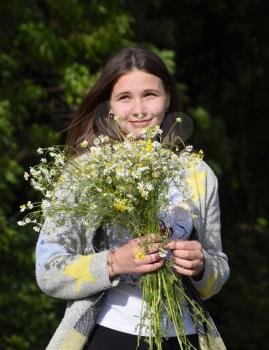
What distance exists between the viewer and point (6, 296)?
5707 mm

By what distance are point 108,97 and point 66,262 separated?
0.68m

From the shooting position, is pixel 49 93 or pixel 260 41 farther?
pixel 260 41

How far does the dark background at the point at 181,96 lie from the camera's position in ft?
19.6

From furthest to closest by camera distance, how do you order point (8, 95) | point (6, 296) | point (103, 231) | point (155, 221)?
1. point (8, 95)
2. point (6, 296)
3. point (103, 231)
4. point (155, 221)

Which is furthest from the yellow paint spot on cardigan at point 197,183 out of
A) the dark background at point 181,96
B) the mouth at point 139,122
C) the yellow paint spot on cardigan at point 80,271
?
the dark background at point 181,96

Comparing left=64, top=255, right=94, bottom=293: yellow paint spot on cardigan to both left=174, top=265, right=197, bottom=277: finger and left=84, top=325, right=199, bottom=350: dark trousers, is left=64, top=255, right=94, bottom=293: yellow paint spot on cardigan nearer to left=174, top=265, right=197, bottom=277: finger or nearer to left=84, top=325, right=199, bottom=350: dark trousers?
left=84, top=325, right=199, bottom=350: dark trousers

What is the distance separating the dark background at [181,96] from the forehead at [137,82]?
4.46 ft

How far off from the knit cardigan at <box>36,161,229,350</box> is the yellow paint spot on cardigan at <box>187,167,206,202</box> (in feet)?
0.63

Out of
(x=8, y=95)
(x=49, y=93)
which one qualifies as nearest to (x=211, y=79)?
(x=49, y=93)

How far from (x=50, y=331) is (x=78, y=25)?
2338 mm

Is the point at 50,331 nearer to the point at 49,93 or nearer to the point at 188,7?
the point at 49,93

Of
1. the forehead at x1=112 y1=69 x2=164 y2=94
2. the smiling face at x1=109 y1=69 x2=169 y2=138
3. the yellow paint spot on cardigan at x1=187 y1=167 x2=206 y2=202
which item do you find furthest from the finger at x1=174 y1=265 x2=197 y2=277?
the forehead at x1=112 y1=69 x2=164 y2=94

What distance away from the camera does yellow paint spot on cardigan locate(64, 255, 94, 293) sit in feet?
8.68

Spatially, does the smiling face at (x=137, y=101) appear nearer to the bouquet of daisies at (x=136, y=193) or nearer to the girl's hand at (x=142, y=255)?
the bouquet of daisies at (x=136, y=193)
